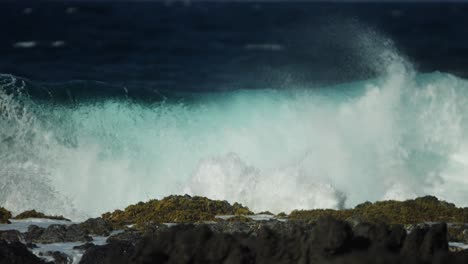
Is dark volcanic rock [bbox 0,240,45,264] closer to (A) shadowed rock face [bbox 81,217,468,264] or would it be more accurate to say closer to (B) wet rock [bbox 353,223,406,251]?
(A) shadowed rock face [bbox 81,217,468,264]

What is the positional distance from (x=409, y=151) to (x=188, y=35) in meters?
33.2

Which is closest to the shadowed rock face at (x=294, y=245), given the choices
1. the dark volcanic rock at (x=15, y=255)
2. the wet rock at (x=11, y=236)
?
the dark volcanic rock at (x=15, y=255)

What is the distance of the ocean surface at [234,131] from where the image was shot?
32.2m

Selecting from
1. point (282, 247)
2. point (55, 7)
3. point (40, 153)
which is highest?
point (55, 7)

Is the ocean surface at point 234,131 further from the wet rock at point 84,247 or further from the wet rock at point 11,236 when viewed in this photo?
the wet rock at point 84,247

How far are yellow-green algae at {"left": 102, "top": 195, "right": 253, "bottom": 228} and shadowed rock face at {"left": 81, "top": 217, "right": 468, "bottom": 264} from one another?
6287 millimetres

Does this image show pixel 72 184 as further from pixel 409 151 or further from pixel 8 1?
pixel 8 1

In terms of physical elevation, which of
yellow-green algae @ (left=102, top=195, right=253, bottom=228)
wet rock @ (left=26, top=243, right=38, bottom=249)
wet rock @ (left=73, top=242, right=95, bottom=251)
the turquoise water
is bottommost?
wet rock @ (left=73, top=242, right=95, bottom=251)

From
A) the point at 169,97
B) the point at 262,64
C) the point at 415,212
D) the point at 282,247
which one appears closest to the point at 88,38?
the point at 262,64

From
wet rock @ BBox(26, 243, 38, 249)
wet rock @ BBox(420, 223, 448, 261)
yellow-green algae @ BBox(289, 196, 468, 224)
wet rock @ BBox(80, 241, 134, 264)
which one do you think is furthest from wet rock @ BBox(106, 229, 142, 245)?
wet rock @ BBox(420, 223, 448, 261)

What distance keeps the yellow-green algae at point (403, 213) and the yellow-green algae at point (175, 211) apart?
156 centimetres

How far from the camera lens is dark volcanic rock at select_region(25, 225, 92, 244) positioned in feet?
73.8

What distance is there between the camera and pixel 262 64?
57031 millimetres

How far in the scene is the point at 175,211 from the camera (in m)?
25.9
